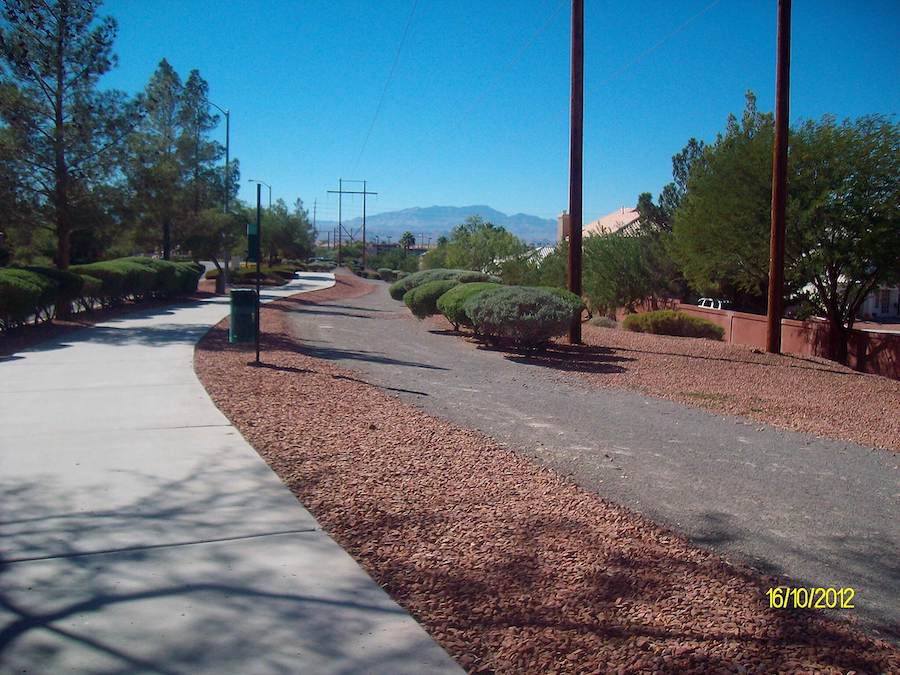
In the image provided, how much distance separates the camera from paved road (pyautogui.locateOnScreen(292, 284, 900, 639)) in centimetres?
531

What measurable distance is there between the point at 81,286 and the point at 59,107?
434cm

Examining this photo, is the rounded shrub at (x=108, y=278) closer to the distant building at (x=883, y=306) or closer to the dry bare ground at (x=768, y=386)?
the dry bare ground at (x=768, y=386)

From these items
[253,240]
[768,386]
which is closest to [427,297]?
[253,240]

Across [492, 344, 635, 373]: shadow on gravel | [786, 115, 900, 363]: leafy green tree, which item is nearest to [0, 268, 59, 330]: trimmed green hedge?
[492, 344, 635, 373]: shadow on gravel

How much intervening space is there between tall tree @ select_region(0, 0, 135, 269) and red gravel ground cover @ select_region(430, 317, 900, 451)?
11.8m

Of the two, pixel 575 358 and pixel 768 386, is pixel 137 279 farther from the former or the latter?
pixel 768 386

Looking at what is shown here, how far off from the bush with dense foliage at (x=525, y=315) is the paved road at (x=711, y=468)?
1.80m

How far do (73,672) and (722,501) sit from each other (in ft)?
15.4

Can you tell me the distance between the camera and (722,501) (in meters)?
6.53

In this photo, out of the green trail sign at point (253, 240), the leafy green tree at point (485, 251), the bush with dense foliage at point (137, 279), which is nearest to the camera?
the green trail sign at point (253, 240)

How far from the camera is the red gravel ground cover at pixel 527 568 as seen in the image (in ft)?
12.9

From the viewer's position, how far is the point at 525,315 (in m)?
16.2

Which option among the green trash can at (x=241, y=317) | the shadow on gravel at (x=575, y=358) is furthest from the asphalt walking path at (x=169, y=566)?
the shadow on gravel at (x=575, y=358)

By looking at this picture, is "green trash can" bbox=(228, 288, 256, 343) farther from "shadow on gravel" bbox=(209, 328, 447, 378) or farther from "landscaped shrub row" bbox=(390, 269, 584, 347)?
"landscaped shrub row" bbox=(390, 269, 584, 347)
